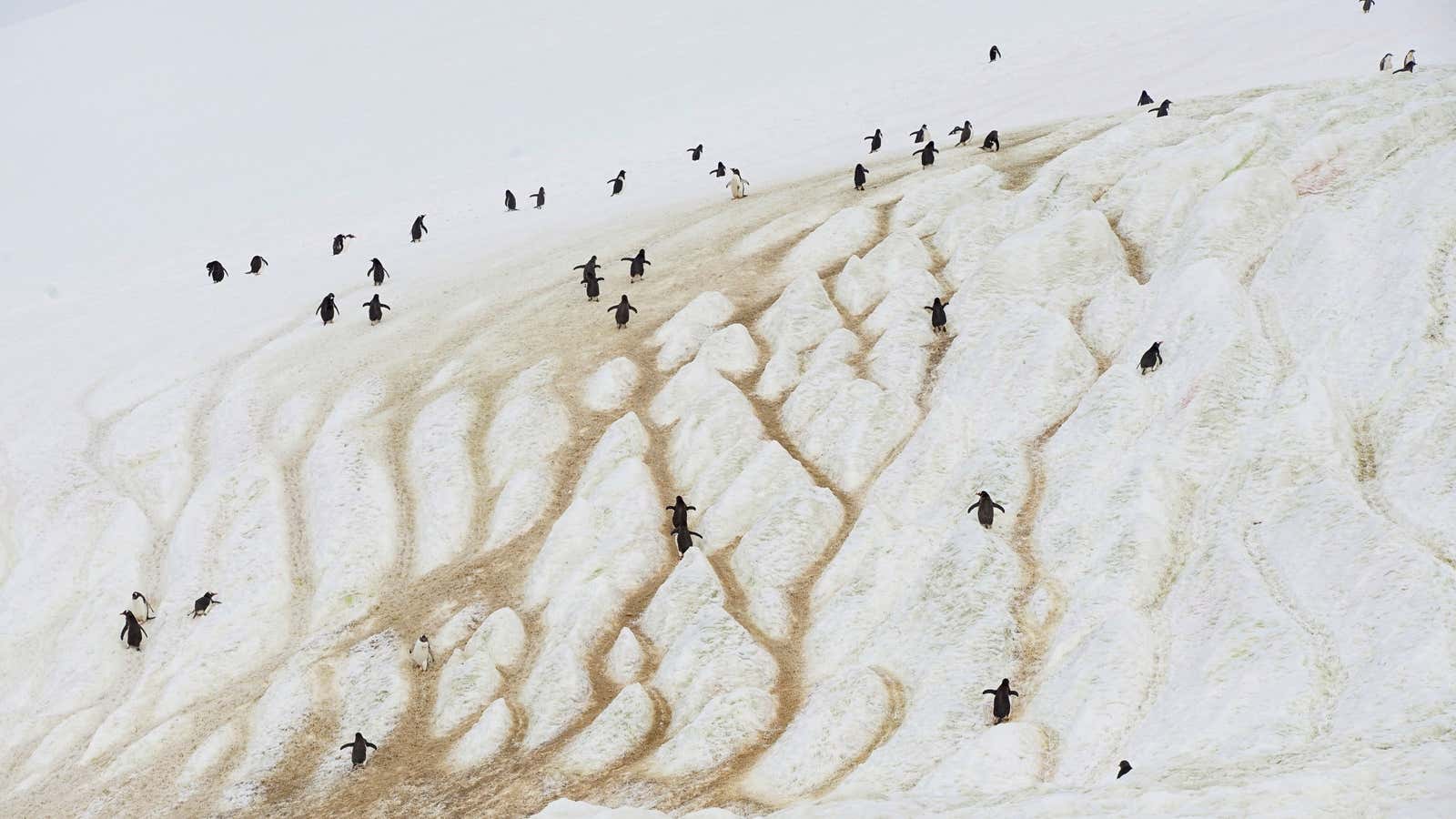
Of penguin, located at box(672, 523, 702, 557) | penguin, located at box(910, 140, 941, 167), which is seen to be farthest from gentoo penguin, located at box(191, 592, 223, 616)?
penguin, located at box(910, 140, 941, 167)

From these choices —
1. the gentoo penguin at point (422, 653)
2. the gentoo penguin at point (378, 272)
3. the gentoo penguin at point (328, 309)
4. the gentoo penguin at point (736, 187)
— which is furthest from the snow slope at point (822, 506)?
the gentoo penguin at point (736, 187)

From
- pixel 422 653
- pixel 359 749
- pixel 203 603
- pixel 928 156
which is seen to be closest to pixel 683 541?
pixel 422 653

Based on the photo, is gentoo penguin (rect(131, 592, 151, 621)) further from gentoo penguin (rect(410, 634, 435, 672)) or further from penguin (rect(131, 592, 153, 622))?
gentoo penguin (rect(410, 634, 435, 672))

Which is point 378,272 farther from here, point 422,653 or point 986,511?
point 986,511

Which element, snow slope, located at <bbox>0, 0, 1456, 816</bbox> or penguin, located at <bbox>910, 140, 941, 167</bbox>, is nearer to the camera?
snow slope, located at <bbox>0, 0, 1456, 816</bbox>

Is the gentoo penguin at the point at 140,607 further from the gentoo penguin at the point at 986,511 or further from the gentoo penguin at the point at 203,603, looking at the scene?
the gentoo penguin at the point at 986,511

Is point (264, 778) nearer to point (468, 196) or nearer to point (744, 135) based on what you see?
point (468, 196)
